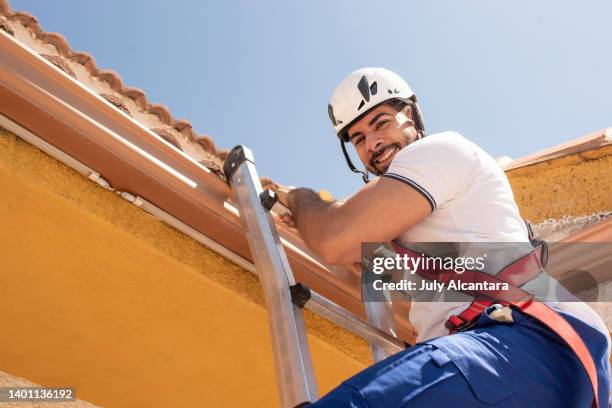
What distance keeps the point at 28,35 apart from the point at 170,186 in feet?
11.4

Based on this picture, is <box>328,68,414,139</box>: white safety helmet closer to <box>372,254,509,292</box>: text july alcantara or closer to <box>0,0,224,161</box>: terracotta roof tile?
<box>372,254,509,292</box>: text july alcantara

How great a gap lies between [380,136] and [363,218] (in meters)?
0.78

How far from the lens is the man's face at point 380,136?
3324 millimetres

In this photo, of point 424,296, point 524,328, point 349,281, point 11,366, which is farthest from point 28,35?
point 524,328

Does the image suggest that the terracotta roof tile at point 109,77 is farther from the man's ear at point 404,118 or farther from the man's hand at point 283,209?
the man's hand at point 283,209

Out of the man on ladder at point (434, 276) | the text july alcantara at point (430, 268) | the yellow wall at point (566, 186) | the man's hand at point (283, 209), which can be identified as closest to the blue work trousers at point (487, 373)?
the man on ladder at point (434, 276)

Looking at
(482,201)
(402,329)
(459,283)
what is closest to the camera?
(459,283)

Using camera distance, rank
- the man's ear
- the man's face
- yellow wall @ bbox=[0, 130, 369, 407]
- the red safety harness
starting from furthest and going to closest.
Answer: the man's ear, the man's face, yellow wall @ bbox=[0, 130, 369, 407], the red safety harness

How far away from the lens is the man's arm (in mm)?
2639

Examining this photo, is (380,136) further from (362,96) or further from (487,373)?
(487,373)

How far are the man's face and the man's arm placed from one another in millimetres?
515

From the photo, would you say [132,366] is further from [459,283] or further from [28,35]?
[28,35]

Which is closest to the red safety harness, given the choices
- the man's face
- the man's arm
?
the man's arm

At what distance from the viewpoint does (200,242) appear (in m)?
2.98
